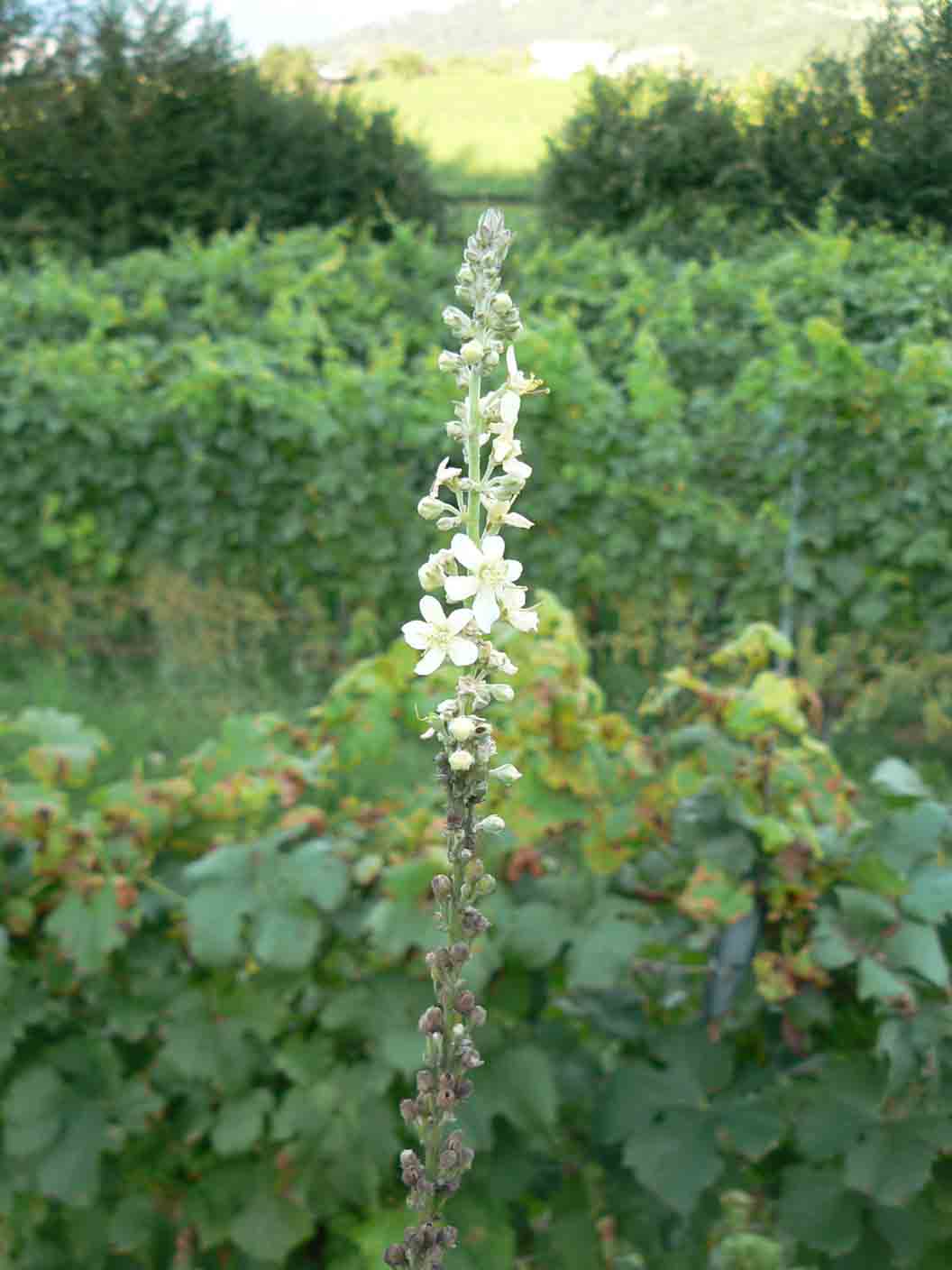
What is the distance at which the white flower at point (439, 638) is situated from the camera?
0.87 metres

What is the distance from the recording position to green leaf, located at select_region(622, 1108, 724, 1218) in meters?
2.44

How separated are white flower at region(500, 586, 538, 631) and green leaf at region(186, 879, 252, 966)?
1.77 metres

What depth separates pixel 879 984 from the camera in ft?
7.63

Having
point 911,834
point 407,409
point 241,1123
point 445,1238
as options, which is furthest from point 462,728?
point 407,409

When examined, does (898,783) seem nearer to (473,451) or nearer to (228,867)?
(228,867)

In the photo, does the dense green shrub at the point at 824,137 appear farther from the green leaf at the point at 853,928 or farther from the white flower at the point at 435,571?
the green leaf at the point at 853,928

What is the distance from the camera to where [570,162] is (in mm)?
8891

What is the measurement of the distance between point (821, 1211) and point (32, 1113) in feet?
5.13

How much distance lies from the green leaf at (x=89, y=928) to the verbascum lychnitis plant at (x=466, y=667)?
1.78 metres

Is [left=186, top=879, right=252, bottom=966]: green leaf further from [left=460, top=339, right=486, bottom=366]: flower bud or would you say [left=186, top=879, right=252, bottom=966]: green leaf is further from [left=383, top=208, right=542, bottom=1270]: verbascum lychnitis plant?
[left=460, top=339, right=486, bottom=366]: flower bud

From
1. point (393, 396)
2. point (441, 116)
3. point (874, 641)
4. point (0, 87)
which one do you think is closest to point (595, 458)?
point (393, 396)

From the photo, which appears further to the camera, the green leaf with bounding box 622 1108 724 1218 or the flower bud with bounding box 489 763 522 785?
the green leaf with bounding box 622 1108 724 1218

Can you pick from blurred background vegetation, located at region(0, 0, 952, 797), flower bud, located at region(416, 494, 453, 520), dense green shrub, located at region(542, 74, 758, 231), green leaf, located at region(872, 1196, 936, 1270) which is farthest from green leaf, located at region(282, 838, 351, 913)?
dense green shrub, located at region(542, 74, 758, 231)

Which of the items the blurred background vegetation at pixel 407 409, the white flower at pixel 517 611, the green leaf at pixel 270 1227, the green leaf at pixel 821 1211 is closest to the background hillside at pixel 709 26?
the blurred background vegetation at pixel 407 409
